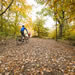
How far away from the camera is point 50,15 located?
53.0 ft

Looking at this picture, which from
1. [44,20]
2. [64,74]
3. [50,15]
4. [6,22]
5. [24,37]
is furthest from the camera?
[44,20]

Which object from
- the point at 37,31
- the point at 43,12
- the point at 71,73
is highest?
the point at 43,12

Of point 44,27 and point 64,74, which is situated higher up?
point 44,27

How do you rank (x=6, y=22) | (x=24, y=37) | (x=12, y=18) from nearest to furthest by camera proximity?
1. (x=24, y=37)
2. (x=6, y=22)
3. (x=12, y=18)

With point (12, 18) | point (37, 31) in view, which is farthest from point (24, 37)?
point (37, 31)

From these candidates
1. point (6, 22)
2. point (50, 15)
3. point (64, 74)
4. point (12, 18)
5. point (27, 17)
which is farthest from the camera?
point (50, 15)

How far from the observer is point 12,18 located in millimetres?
11359

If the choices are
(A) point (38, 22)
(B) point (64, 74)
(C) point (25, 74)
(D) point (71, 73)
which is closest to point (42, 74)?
(C) point (25, 74)

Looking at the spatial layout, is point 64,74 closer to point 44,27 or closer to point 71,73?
point 71,73

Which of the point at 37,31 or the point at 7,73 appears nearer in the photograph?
the point at 7,73

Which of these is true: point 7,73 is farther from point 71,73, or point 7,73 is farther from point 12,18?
point 12,18

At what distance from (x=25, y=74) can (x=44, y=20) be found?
19.9 meters

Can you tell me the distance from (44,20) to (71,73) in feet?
64.6

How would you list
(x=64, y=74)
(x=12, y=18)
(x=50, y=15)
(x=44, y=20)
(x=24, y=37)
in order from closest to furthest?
(x=64, y=74), (x=24, y=37), (x=12, y=18), (x=50, y=15), (x=44, y=20)
